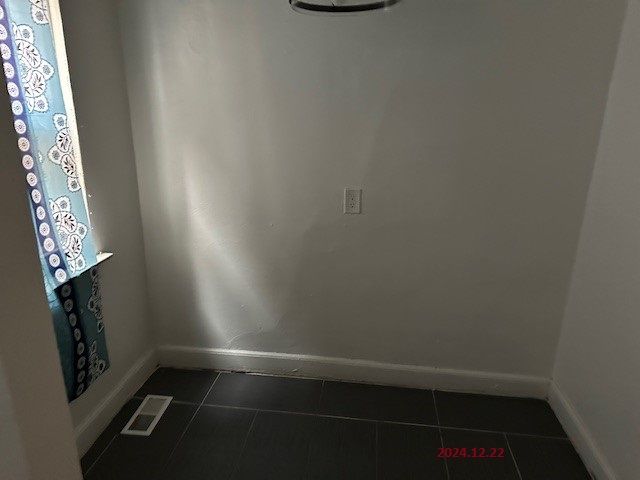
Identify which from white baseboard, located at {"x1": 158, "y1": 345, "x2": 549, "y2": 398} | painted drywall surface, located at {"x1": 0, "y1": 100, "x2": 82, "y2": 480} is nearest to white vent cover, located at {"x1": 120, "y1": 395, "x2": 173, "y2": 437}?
white baseboard, located at {"x1": 158, "y1": 345, "x2": 549, "y2": 398}

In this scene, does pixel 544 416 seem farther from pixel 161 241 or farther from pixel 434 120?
pixel 161 241

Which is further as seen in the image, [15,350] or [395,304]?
[395,304]

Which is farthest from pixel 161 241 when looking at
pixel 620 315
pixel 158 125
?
pixel 620 315

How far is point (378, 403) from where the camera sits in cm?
211

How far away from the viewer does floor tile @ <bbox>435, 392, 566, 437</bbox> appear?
6.42 ft

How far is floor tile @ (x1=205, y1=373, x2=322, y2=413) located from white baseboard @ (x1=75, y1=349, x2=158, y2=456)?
381 mm

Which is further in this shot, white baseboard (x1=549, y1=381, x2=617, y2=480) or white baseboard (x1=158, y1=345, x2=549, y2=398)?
white baseboard (x1=158, y1=345, x2=549, y2=398)

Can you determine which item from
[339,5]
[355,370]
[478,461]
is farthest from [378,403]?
[339,5]

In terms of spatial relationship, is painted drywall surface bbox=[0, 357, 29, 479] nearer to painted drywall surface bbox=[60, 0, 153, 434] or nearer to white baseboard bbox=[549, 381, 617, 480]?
painted drywall surface bbox=[60, 0, 153, 434]

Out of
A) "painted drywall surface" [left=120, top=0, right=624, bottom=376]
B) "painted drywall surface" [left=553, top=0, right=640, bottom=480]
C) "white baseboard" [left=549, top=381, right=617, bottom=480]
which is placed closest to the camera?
"painted drywall surface" [left=553, top=0, right=640, bottom=480]

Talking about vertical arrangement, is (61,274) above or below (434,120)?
below

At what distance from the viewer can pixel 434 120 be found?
185 centimetres

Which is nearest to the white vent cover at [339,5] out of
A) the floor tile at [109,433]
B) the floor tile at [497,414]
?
the floor tile at [497,414]

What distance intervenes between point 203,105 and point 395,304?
131cm
